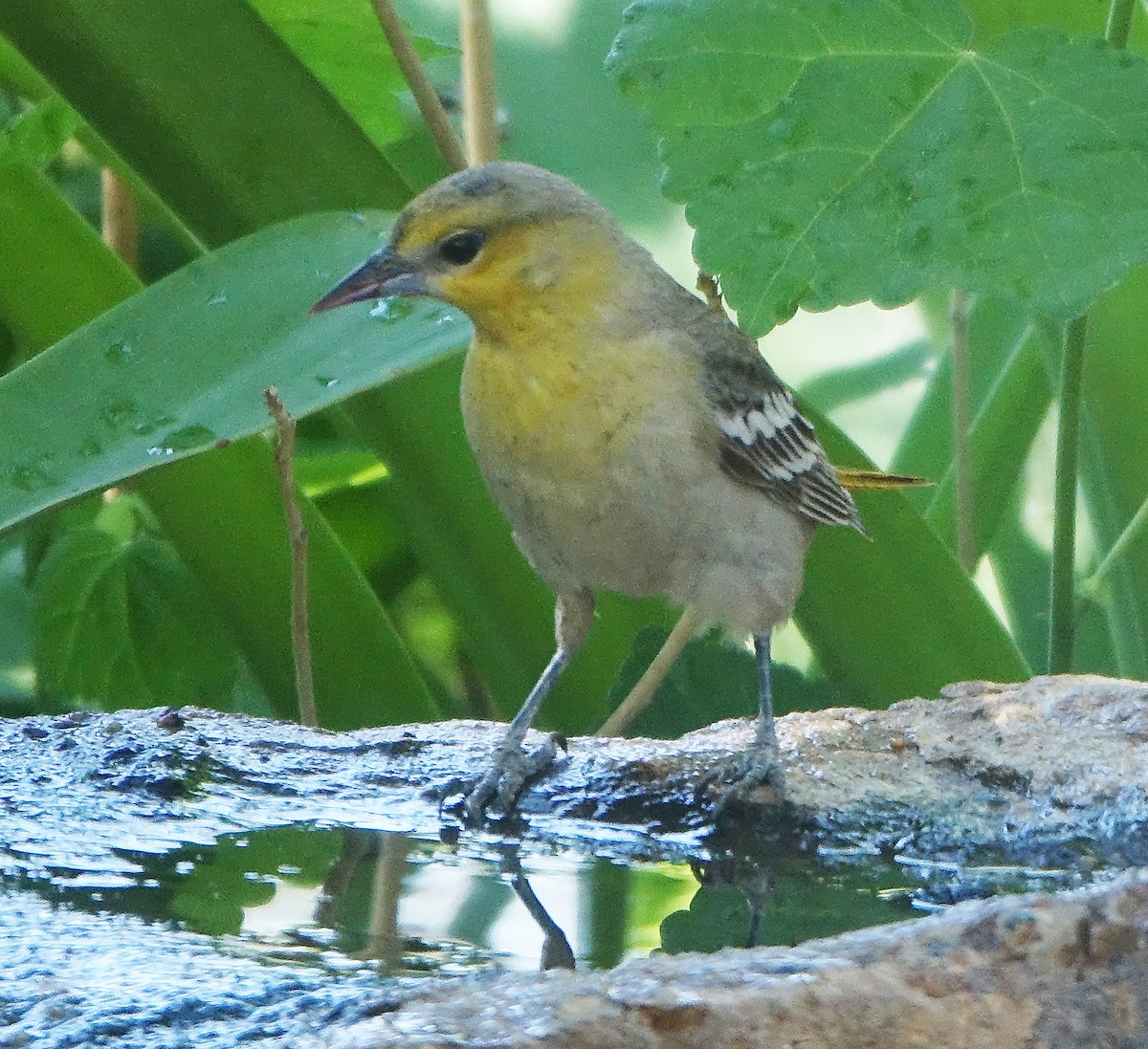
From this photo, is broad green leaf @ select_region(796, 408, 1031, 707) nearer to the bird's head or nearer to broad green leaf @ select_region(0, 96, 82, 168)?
the bird's head

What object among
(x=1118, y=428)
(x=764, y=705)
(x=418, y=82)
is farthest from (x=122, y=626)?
(x=1118, y=428)

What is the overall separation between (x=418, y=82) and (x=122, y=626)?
37.3 inches

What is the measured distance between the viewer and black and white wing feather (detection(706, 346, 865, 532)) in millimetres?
2172

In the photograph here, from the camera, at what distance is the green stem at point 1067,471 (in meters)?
2.13

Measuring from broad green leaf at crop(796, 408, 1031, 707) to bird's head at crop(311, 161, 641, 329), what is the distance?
614 mm

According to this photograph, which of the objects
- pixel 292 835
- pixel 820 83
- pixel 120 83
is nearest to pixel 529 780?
pixel 292 835

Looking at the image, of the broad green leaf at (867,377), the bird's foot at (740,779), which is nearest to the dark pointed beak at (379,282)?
the bird's foot at (740,779)

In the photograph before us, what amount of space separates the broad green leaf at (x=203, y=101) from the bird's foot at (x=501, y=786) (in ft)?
2.91

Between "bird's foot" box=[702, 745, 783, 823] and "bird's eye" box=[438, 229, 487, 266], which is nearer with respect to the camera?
"bird's foot" box=[702, 745, 783, 823]

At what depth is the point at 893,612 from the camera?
7.92 ft

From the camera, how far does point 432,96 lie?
7.59 feet

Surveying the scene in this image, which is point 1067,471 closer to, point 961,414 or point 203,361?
point 961,414

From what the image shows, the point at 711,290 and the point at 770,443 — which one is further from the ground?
the point at 711,290

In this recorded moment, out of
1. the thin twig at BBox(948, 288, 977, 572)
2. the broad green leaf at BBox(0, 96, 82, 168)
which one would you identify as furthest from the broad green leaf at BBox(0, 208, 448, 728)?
the thin twig at BBox(948, 288, 977, 572)
